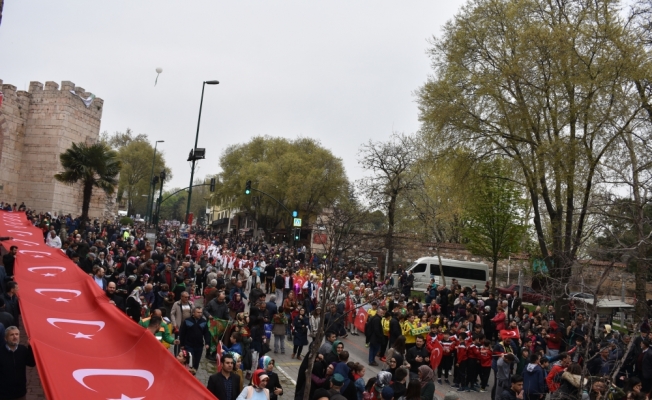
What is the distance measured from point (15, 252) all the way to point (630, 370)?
50.1ft

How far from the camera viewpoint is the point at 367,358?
17.0 m

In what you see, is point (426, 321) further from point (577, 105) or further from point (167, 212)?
point (167, 212)

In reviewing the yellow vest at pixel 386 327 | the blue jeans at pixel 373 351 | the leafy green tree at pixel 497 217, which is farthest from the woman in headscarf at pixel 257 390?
the leafy green tree at pixel 497 217

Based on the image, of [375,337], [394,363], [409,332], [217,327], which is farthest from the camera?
[409,332]

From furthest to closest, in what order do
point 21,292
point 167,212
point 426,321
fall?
point 167,212, point 426,321, point 21,292

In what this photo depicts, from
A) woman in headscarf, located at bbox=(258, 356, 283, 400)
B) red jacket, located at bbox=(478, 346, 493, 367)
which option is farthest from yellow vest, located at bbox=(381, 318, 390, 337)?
woman in headscarf, located at bbox=(258, 356, 283, 400)

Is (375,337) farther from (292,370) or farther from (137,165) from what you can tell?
(137,165)

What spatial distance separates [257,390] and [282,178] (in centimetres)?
5644

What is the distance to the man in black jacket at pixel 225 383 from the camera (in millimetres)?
8320

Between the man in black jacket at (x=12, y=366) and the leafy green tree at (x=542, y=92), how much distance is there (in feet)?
50.7

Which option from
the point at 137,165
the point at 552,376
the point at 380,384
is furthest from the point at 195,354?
the point at 137,165

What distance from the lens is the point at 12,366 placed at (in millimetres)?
7691

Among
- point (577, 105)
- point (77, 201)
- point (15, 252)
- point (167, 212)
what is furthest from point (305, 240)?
point (167, 212)

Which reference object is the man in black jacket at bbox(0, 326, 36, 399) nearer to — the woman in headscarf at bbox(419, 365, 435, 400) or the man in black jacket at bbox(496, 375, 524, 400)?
the woman in headscarf at bbox(419, 365, 435, 400)
